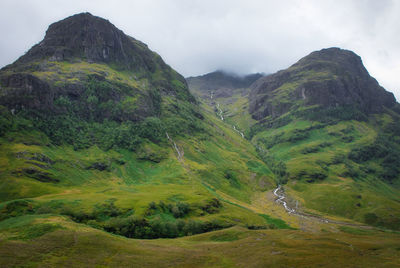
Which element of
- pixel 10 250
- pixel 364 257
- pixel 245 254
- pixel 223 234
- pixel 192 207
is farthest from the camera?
pixel 192 207

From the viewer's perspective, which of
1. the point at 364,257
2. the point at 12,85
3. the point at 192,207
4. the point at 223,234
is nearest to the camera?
the point at 364,257

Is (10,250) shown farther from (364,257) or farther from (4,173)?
(4,173)

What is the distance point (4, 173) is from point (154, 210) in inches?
3055

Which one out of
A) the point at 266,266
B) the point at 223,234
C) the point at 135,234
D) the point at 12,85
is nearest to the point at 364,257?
the point at 266,266

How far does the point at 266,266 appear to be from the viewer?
61719mm

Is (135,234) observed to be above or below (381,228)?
above

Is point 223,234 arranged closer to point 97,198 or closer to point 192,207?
point 192,207

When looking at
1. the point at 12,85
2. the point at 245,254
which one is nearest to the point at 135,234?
the point at 245,254

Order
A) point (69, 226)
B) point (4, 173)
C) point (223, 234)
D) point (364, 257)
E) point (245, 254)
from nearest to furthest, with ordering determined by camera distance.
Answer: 1. point (364, 257)
2. point (245, 254)
3. point (69, 226)
4. point (223, 234)
5. point (4, 173)

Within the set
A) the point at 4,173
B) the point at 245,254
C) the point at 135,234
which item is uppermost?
the point at 4,173

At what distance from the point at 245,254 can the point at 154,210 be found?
67074mm

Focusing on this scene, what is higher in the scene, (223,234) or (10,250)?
(10,250)

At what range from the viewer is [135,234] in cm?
10944

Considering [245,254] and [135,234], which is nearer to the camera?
[245,254]
